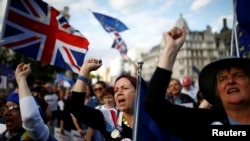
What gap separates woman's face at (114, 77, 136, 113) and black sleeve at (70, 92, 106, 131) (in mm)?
284

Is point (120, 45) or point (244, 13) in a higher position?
point (120, 45)

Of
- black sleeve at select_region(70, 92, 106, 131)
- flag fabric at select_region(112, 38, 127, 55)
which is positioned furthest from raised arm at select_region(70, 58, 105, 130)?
flag fabric at select_region(112, 38, 127, 55)

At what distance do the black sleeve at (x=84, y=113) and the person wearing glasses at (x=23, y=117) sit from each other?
1.17 feet

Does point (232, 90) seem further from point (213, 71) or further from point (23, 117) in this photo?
point (23, 117)

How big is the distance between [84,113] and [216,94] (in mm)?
1554

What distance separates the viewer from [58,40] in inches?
198

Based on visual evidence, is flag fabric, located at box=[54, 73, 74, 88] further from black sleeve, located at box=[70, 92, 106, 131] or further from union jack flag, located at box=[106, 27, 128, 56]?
black sleeve, located at box=[70, 92, 106, 131]

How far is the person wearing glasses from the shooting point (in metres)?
2.82

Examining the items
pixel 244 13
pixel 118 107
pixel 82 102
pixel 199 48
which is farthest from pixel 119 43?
pixel 199 48

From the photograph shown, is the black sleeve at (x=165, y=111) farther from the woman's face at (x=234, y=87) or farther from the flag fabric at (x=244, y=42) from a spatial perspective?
the flag fabric at (x=244, y=42)

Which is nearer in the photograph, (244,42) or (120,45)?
(244,42)

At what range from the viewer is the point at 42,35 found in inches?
190

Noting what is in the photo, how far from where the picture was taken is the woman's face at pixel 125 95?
3225mm

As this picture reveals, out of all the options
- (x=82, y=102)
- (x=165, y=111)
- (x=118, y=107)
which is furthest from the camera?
(x=118, y=107)
